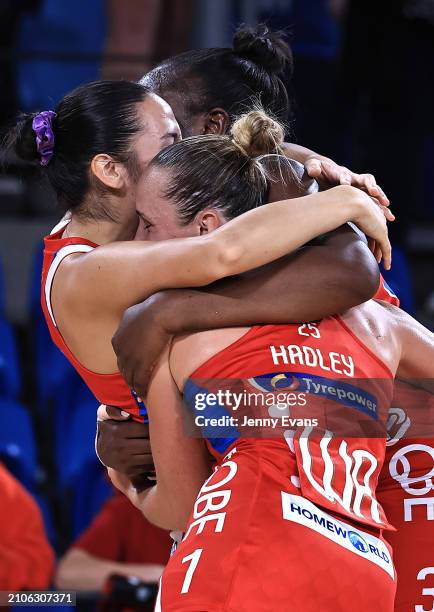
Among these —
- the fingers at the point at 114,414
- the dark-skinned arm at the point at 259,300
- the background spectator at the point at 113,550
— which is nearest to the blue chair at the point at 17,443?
the background spectator at the point at 113,550

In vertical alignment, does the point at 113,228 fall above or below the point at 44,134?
below

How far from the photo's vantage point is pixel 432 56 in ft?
14.8

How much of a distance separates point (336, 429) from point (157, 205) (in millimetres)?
494

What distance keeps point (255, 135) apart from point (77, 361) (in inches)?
21.6

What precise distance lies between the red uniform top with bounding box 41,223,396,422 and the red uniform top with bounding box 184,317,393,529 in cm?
34

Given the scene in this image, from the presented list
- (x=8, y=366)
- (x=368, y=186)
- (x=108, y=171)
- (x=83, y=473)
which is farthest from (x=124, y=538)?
(x=368, y=186)

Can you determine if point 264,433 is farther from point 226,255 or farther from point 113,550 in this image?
point 113,550

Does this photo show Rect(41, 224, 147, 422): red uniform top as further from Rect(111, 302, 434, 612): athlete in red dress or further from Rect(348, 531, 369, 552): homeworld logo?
Rect(348, 531, 369, 552): homeworld logo

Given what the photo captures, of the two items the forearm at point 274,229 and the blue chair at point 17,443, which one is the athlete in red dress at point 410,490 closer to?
the forearm at point 274,229

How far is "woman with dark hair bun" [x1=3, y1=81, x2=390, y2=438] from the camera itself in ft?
5.89

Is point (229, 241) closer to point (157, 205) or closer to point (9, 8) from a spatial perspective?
point (157, 205)

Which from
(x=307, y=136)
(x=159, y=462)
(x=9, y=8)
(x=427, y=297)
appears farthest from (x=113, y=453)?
(x=9, y=8)

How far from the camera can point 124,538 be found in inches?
142

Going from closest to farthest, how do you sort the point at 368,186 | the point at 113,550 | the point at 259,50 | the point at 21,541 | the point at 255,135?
the point at 255,135 < the point at 368,186 < the point at 259,50 < the point at 21,541 < the point at 113,550
